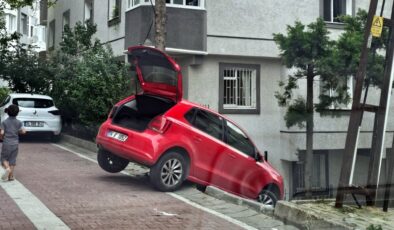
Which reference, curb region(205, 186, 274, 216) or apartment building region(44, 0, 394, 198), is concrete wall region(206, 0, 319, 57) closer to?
apartment building region(44, 0, 394, 198)

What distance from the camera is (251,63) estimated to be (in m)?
13.9

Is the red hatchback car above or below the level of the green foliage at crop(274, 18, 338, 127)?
below

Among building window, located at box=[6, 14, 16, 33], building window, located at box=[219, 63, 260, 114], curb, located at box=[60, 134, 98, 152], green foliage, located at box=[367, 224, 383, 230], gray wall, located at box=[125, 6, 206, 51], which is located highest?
building window, located at box=[6, 14, 16, 33]

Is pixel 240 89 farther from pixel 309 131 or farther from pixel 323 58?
pixel 323 58

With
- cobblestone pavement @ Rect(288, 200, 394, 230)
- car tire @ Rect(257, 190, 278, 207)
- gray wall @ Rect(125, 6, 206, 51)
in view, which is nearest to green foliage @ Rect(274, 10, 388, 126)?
car tire @ Rect(257, 190, 278, 207)

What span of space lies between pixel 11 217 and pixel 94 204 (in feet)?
4.26

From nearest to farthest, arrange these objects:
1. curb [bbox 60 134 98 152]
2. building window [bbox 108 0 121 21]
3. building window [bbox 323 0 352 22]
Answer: building window [bbox 323 0 352 22], curb [bbox 60 134 98 152], building window [bbox 108 0 121 21]

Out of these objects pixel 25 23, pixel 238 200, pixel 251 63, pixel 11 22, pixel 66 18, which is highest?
pixel 25 23

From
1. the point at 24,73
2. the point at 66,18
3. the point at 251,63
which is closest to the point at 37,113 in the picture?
the point at 24,73

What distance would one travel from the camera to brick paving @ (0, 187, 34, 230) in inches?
257

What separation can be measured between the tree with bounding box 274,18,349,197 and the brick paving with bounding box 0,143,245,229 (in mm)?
3005

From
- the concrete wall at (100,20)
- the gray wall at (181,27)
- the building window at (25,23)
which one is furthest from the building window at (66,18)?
the building window at (25,23)

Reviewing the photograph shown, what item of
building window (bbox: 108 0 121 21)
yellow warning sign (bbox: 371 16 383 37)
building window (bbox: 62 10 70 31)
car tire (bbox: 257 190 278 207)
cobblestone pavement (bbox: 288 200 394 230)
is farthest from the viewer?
building window (bbox: 62 10 70 31)

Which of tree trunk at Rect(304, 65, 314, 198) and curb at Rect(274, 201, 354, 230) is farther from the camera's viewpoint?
tree trunk at Rect(304, 65, 314, 198)
